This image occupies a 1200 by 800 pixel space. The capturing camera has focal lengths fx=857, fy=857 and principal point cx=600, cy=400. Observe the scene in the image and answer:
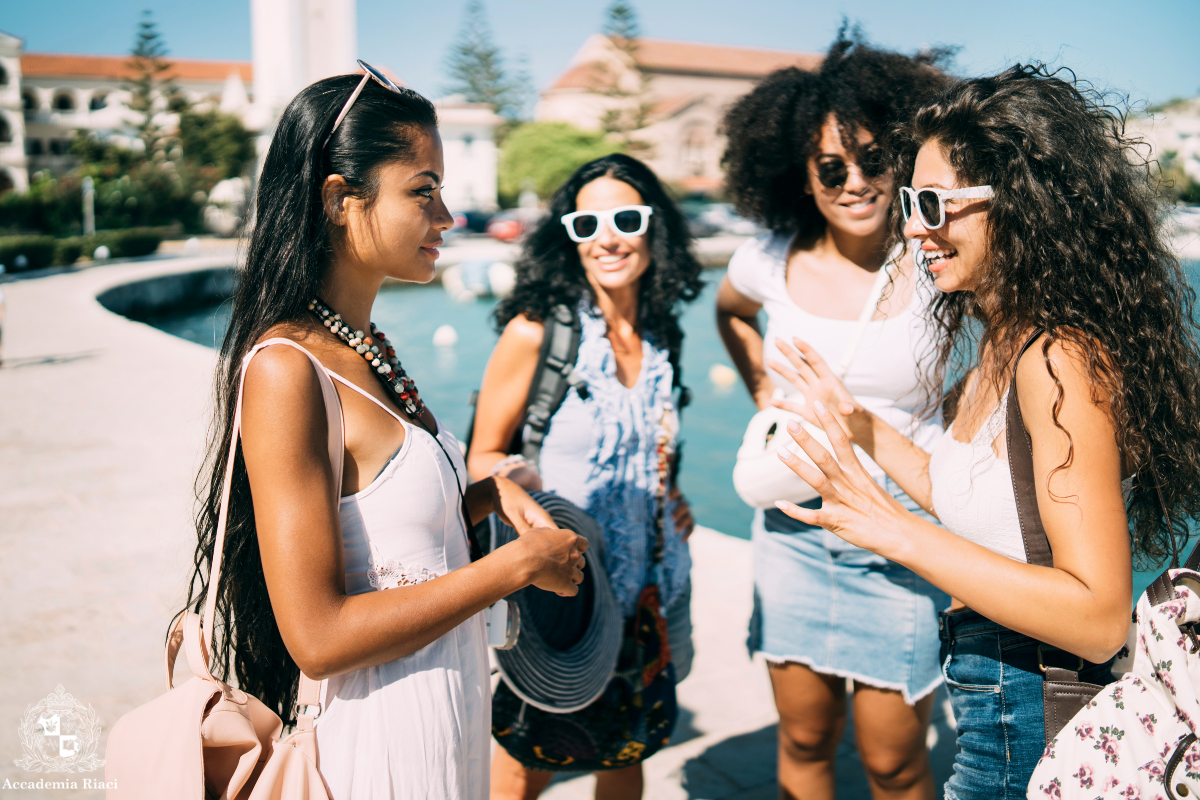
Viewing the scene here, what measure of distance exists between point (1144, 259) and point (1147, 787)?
0.79 m

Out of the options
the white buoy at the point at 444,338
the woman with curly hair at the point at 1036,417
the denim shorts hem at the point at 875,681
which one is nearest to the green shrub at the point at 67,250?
the white buoy at the point at 444,338

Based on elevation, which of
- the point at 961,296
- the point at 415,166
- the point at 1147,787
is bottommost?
the point at 1147,787

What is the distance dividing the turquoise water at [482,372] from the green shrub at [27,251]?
5062mm

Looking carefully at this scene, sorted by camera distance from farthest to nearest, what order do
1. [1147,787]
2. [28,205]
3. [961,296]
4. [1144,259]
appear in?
[28,205] → [961,296] → [1144,259] → [1147,787]

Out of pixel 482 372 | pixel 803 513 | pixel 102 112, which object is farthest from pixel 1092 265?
pixel 102 112

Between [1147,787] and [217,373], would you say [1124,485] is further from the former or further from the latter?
[217,373]

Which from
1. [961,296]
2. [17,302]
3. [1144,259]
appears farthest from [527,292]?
[17,302]

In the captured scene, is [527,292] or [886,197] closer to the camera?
[886,197]

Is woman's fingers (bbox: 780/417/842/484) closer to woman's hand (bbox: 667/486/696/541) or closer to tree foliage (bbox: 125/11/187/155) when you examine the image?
woman's hand (bbox: 667/486/696/541)

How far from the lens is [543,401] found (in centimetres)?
225

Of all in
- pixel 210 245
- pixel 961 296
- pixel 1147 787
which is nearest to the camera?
pixel 1147 787

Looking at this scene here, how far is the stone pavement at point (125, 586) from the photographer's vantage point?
2744mm

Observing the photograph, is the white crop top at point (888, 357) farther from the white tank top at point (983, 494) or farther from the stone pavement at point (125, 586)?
the stone pavement at point (125, 586)

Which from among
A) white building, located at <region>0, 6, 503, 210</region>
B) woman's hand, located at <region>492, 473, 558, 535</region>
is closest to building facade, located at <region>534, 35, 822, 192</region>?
white building, located at <region>0, 6, 503, 210</region>
